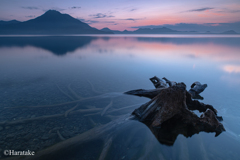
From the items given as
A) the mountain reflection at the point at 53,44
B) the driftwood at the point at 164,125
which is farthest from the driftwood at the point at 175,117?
the mountain reflection at the point at 53,44

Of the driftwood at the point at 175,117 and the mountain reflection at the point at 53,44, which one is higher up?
the mountain reflection at the point at 53,44

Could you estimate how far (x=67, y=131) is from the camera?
5.15 m

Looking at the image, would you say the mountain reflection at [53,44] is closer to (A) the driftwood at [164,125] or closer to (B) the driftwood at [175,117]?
(A) the driftwood at [164,125]

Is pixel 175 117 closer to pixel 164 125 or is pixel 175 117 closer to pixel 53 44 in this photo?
pixel 164 125

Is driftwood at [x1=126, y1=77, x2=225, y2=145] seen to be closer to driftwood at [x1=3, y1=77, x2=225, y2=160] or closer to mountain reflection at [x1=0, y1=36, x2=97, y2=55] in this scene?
driftwood at [x1=3, y1=77, x2=225, y2=160]

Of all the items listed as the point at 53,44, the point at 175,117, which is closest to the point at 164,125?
the point at 175,117

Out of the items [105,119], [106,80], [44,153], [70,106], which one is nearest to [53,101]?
[70,106]

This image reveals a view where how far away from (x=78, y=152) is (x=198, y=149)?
373 centimetres

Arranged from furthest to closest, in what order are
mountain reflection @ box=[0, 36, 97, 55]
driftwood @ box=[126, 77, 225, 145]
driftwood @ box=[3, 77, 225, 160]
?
mountain reflection @ box=[0, 36, 97, 55], driftwood @ box=[126, 77, 225, 145], driftwood @ box=[3, 77, 225, 160]

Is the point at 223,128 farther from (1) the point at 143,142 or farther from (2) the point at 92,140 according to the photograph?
(2) the point at 92,140

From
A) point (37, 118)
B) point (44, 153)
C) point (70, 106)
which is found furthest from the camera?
point (70, 106)

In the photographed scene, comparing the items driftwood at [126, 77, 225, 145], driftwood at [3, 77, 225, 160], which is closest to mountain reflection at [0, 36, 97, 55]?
driftwood at [3, 77, 225, 160]

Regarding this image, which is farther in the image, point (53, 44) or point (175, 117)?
point (53, 44)

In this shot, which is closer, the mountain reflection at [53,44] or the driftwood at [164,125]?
the driftwood at [164,125]
